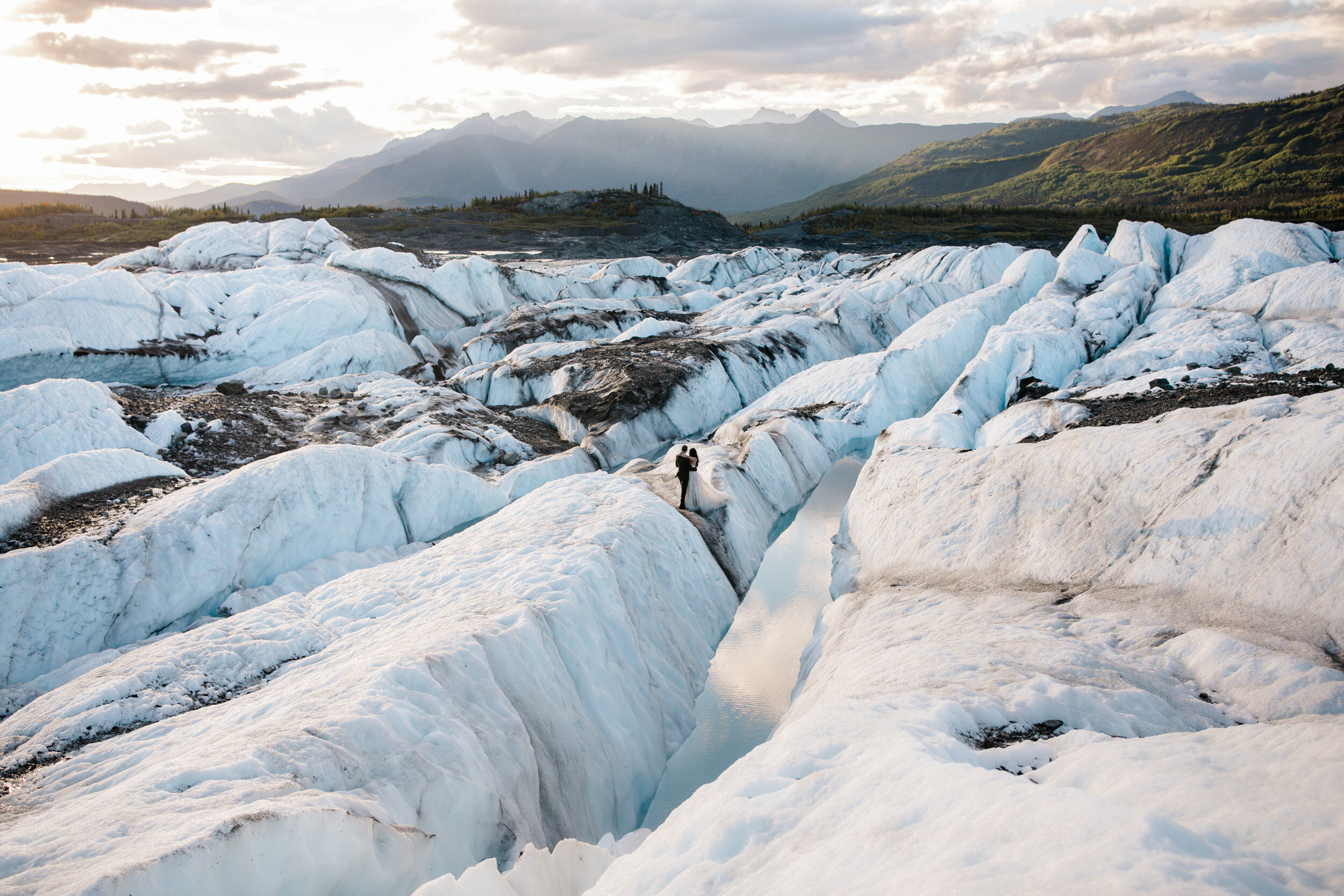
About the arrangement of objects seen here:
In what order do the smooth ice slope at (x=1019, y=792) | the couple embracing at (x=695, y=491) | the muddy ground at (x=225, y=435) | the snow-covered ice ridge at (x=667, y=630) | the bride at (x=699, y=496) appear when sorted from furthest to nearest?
the bride at (x=699, y=496) < the couple embracing at (x=695, y=491) < the muddy ground at (x=225, y=435) < the snow-covered ice ridge at (x=667, y=630) < the smooth ice slope at (x=1019, y=792)

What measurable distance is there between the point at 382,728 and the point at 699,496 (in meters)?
7.02

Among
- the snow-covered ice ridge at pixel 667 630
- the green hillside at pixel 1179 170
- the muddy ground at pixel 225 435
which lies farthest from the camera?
the green hillside at pixel 1179 170

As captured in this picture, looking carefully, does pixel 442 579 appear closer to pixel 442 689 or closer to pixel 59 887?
pixel 442 689

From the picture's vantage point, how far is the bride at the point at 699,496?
37.4ft

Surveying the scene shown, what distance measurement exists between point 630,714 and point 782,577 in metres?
5.12

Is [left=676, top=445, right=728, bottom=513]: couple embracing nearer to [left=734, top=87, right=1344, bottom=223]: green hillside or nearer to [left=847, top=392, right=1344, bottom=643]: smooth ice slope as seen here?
[left=847, top=392, right=1344, bottom=643]: smooth ice slope

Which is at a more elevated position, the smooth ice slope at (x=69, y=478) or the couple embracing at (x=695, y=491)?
Result: the smooth ice slope at (x=69, y=478)

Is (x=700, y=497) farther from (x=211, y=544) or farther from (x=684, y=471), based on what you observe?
(x=211, y=544)

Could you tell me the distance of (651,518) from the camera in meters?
9.94

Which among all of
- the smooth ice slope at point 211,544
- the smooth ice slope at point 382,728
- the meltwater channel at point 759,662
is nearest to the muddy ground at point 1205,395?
the meltwater channel at point 759,662

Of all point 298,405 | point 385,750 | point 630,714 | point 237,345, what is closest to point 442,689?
point 385,750

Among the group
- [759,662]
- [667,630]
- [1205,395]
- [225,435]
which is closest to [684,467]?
[667,630]

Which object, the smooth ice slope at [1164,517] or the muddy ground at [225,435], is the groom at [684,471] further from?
the muddy ground at [225,435]

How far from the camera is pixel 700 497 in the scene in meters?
11.5
